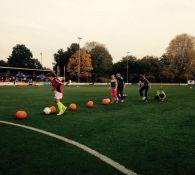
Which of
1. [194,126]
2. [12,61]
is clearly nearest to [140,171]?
[194,126]

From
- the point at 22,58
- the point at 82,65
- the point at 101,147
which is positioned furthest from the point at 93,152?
the point at 22,58

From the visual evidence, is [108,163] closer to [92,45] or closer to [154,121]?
[154,121]

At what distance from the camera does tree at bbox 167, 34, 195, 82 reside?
278 ft

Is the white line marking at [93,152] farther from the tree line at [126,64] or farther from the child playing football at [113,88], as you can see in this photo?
the tree line at [126,64]

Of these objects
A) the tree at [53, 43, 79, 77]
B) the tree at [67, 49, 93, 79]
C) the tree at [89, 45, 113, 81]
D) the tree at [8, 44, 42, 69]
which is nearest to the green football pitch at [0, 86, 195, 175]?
the tree at [67, 49, 93, 79]

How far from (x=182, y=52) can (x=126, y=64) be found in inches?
1099

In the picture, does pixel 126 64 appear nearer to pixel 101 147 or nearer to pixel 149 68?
pixel 149 68

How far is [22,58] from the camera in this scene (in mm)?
145125

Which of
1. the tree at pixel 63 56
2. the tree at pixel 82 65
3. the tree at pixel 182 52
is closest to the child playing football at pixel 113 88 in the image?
the tree at pixel 182 52

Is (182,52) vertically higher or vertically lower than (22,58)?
lower

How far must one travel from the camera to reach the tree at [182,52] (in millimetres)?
84875

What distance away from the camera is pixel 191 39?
85.1 m

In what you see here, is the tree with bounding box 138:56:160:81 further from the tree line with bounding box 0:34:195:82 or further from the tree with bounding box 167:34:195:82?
the tree with bounding box 167:34:195:82

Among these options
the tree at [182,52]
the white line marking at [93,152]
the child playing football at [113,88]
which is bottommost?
the white line marking at [93,152]
